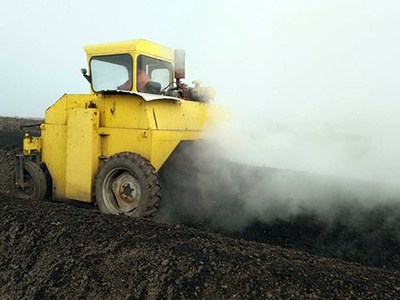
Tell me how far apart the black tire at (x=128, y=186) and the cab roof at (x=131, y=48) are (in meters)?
1.79

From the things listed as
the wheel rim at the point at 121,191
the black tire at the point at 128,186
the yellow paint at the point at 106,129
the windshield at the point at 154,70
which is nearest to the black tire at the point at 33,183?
the yellow paint at the point at 106,129

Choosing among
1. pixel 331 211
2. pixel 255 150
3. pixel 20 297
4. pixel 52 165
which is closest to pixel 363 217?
pixel 331 211

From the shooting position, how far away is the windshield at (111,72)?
21.0 feet

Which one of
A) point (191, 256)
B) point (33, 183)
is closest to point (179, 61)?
point (33, 183)

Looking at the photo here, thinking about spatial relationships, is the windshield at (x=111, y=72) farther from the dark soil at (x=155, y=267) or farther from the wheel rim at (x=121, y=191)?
the dark soil at (x=155, y=267)

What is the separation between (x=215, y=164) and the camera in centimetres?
596

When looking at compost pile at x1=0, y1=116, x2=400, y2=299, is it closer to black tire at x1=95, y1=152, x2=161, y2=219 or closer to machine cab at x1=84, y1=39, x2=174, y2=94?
black tire at x1=95, y1=152, x2=161, y2=219

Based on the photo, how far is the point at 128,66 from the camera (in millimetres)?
6391

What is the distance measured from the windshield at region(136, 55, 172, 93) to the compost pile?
2280 mm

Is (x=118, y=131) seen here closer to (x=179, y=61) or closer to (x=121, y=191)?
(x=121, y=191)

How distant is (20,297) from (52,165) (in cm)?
352

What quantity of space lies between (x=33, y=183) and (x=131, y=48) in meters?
2.77

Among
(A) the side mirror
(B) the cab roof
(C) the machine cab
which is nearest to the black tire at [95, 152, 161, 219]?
(C) the machine cab

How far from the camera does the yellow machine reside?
18.2ft
